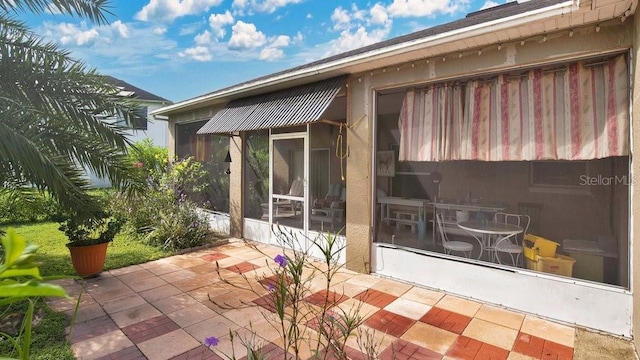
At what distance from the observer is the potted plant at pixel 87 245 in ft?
22.6

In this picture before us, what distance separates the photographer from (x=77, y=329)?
4.92 meters

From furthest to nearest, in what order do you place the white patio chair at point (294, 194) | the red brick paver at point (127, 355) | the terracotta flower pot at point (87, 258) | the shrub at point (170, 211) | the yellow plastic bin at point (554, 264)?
1. the shrub at point (170, 211)
2. the white patio chair at point (294, 194)
3. the terracotta flower pot at point (87, 258)
4. the yellow plastic bin at point (554, 264)
5. the red brick paver at point (127, 355)

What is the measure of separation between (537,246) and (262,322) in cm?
493

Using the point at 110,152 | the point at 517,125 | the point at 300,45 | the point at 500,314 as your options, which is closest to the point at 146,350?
the point at 110,152

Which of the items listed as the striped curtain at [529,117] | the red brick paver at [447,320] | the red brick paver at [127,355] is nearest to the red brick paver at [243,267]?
the red brick paver at [127,355]

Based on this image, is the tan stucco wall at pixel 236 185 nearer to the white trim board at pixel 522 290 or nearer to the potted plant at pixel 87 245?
the potted plant at pixel 87 245

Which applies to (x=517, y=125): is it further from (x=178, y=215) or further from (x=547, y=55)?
(x=178, y=215)

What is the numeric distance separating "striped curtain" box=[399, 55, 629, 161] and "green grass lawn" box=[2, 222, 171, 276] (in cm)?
722

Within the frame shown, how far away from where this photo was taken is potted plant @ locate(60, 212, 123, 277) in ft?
22.6

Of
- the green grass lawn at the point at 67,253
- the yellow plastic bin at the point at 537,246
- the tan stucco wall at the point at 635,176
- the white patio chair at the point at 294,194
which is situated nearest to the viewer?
the tan stucco wall at the point at 635,176

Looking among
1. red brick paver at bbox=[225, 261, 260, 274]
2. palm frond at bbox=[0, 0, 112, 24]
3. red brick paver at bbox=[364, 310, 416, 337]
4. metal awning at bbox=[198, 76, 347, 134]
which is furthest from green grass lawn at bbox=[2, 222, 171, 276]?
red brick paver at bbox=[364, 310, 416, 337]

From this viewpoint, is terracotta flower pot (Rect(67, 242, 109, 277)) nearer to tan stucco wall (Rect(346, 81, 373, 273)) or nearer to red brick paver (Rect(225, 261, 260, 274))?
red brick paver (Rect(225, 261, 260, 274))

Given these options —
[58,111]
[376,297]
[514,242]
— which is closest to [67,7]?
[58,111]

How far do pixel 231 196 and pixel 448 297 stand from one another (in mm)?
7344
